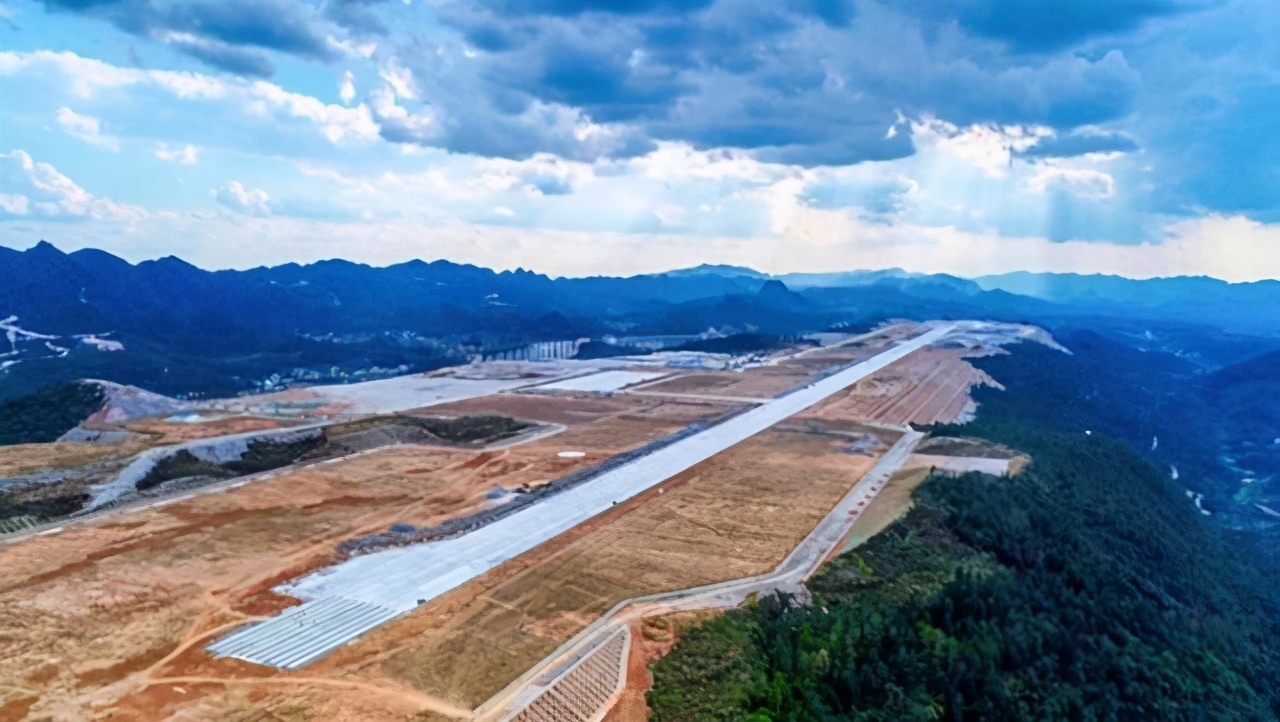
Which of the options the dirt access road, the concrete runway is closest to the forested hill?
the dirt access road

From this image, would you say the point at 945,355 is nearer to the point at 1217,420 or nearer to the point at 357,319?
the point at 1217,420

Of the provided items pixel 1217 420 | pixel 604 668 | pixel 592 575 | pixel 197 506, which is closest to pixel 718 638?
pixel 604 668

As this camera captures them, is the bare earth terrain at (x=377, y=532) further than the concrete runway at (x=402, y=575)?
No

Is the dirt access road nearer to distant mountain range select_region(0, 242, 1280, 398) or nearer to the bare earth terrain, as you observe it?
the bare earth terrain

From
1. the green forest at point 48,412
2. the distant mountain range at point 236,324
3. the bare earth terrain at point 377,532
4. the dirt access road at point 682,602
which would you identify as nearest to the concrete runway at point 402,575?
the bare earth terrain at point 377,532

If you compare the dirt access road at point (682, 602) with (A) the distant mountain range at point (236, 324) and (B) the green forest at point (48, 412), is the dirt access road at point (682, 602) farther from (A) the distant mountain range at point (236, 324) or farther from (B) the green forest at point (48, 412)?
(A) the distant mountain range at point (236, 324)

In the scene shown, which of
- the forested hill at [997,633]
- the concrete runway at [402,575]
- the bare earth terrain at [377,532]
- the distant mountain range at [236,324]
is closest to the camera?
the bare earth terrain at [377,532]
